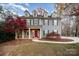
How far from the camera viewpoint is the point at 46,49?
3367mm

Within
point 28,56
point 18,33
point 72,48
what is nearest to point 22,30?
point 18,33

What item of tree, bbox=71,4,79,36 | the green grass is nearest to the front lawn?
the green grass

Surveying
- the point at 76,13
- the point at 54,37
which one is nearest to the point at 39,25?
the point at 54,37

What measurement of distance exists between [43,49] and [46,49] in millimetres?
29

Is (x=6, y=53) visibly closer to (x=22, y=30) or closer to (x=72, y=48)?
(x=22, y=30)

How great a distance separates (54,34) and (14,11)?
44 centimetres

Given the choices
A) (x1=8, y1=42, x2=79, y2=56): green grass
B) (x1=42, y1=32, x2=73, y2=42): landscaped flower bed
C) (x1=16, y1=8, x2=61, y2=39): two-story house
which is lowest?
(x1=8, y1=42, x2=79, y2=56): green grass

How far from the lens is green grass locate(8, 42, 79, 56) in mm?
3363

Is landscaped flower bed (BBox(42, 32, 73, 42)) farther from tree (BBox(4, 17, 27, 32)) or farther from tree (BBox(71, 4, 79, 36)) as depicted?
tree (BBox(4, 17, 27, 32))

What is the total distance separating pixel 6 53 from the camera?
3.36 meters

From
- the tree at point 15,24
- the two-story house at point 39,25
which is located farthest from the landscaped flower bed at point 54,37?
the tree at point 15,24

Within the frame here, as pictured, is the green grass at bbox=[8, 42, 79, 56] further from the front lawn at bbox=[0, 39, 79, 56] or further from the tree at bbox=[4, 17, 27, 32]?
the tree at bbox=[4, 17, 27, 32]

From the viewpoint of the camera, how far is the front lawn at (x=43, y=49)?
3.36 meters

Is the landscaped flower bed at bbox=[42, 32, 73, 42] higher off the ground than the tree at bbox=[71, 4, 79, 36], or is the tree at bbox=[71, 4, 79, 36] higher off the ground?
the tree at bbox=[71, 4, 79, 36]
